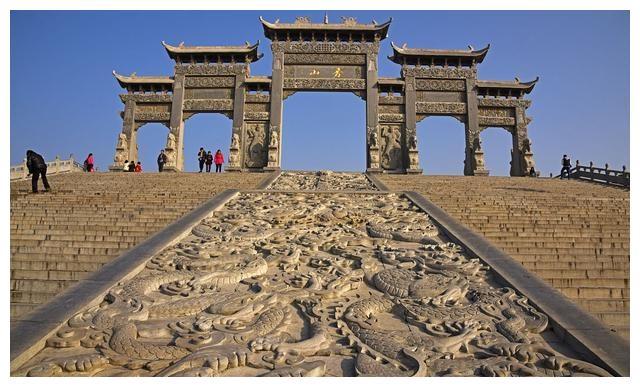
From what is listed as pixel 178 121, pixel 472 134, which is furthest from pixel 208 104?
pixel 472 134

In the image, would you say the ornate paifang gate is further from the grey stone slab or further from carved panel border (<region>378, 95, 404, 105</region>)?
the grey stone slab

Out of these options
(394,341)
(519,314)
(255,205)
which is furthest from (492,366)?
(255,205)

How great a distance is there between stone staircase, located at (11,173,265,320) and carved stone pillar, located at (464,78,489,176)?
46.5ft

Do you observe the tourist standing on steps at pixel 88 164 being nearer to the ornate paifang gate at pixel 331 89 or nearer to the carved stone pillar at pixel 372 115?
the ornate paifang gate at pixel 331 89

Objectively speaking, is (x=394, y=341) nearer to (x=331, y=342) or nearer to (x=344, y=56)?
(x=331, y=342)

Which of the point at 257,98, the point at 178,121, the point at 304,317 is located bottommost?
the point at 304,317

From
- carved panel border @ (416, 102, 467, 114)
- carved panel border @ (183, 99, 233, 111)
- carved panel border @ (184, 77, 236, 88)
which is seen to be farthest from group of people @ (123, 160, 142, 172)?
carved panel border @ (416, 102, 467, 114)

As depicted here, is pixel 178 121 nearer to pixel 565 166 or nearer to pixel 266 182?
pixel 266 182

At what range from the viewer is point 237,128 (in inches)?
810

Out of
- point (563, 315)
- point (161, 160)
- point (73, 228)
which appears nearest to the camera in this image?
point (563, 315)

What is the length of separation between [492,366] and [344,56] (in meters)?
19.5

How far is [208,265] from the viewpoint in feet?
15.3

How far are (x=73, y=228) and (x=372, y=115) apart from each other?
15.7 meters

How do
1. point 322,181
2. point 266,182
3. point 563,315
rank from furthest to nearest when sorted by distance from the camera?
point 322,181, point 266,182, point 563,315
